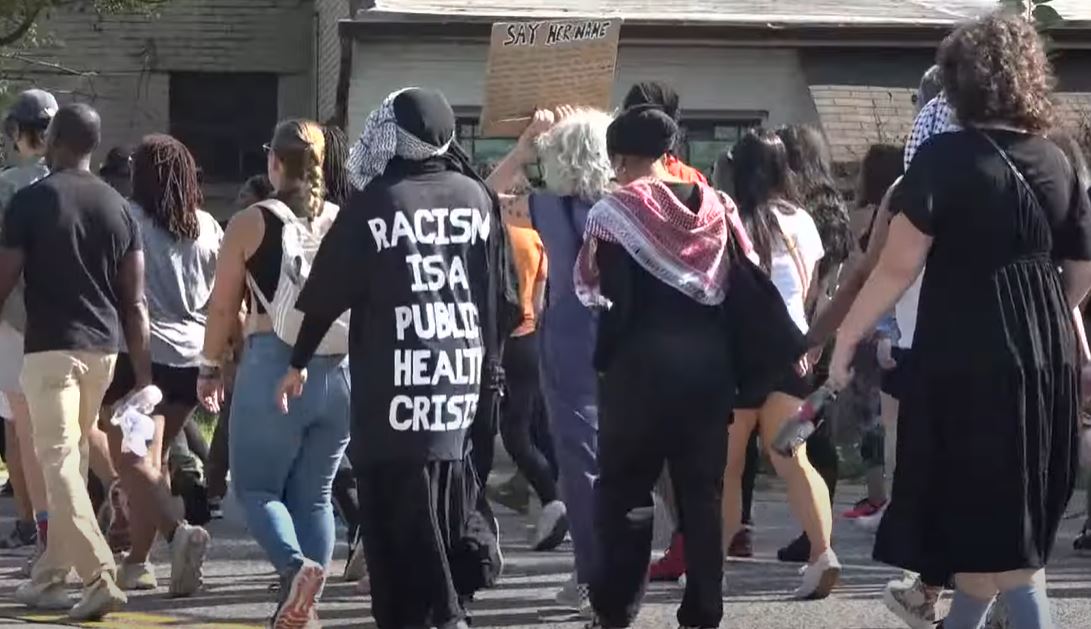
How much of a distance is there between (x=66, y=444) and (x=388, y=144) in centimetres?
199

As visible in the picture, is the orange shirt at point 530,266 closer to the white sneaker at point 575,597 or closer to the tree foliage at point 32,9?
the white sneaker at point 575,597

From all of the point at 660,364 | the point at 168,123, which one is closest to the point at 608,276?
the point at 660,364

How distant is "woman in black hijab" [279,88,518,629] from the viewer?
19.2 feet

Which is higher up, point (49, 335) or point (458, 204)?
point (458, 204)

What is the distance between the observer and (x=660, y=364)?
20.3 feet

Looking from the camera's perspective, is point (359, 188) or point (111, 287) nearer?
point (359, 188)

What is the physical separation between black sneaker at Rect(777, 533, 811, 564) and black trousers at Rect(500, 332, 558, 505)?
44.4 inches

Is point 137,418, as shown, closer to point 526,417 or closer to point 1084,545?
point 526,417

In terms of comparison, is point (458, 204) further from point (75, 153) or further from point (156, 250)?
point (156, 250)

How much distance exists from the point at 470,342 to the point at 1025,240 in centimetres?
173

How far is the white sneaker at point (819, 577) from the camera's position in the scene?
7547mm

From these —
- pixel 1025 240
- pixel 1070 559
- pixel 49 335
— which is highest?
pixel 1025 240

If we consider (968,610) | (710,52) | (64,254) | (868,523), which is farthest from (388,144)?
Answer: (710,52)

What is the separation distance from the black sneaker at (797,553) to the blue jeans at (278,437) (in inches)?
105
